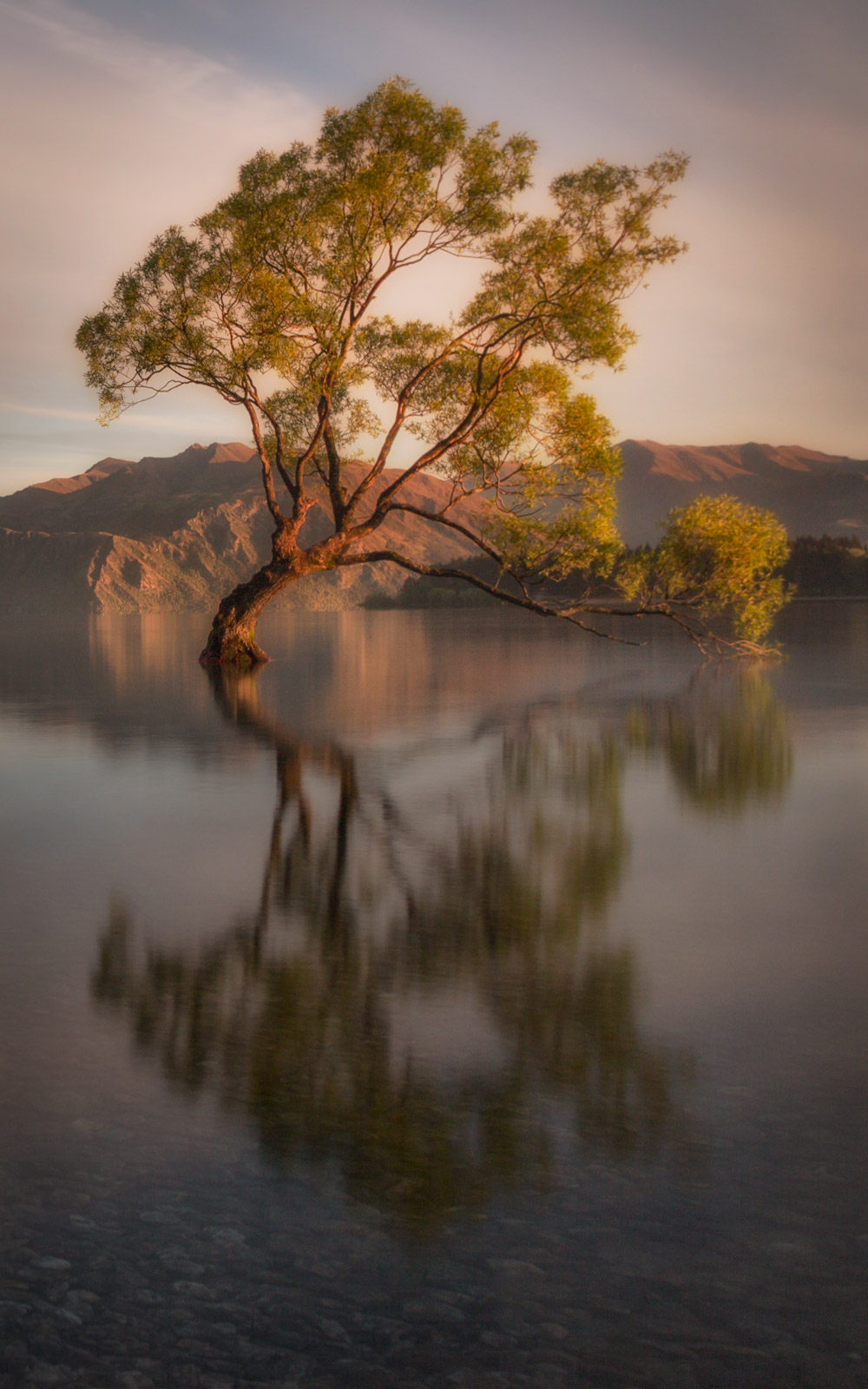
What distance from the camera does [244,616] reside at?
1596 inches

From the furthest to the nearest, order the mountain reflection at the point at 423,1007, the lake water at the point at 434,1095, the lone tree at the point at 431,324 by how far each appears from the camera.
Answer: the lone tree at the point at 431,324 → the mountain reflection at the point at 423,1007 → the lake water at the point at 434,1095

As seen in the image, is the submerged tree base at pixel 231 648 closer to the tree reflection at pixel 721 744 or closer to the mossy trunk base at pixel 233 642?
the mossy trunk base at pixel 233 642

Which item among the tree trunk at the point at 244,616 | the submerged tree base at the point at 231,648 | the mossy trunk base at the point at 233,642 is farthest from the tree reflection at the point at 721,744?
the submerged tree base at the point at 231,648

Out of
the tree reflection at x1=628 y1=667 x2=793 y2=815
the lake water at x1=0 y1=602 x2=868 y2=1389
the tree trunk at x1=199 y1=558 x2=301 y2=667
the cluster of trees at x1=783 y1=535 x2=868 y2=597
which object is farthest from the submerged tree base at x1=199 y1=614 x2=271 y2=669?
the cluster of trees at x1=783 y1=535 x2=868 y2=597

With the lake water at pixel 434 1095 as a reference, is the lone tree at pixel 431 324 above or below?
above

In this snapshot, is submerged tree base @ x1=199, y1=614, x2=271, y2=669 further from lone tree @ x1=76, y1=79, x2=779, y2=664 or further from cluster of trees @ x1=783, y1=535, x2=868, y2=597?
cluster of trees @ x1=783, y1=535, x2=868, y2=597

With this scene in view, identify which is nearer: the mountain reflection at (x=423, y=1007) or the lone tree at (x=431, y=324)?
the mountain reflection at (x=423, y=1007)

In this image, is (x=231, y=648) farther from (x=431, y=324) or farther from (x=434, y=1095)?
(x=434, y=1095)

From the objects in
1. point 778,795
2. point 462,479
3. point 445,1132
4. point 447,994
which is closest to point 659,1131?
point 445,1132

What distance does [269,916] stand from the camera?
27.5 feet

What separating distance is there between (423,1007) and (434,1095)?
3.81 feet

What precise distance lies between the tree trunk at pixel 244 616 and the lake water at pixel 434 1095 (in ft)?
83.3

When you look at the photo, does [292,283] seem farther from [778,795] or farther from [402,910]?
[402,910]

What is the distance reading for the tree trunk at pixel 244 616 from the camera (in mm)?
37938
